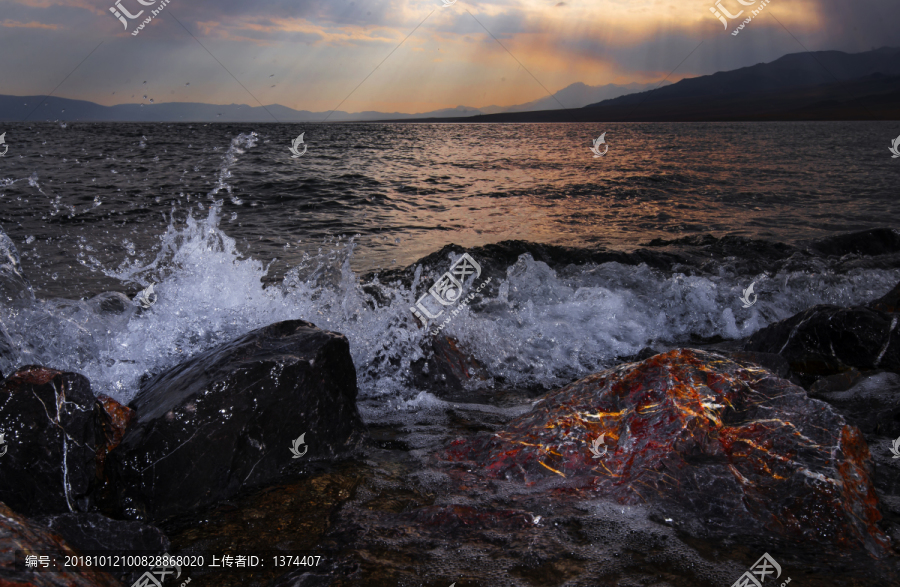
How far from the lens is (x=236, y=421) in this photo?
2.79 m

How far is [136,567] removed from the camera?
2094 mm

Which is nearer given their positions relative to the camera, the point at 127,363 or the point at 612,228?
the point at 127,363

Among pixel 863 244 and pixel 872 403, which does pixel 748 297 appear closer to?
pixel 872 403

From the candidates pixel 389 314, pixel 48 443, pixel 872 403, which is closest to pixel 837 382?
pixel 872 403

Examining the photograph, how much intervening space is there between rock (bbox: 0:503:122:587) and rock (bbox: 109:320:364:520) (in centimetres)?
71

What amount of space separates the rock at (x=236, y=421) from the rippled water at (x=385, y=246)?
1.06 m

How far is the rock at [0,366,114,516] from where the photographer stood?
241cm

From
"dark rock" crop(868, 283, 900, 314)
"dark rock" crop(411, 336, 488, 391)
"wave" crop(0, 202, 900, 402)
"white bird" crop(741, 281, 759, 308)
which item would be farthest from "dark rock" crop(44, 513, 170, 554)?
"white bird" crop(741, 281, 759, 308)

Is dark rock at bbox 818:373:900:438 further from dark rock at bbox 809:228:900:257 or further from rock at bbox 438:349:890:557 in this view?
dark rock at bbox 809:228:900:257

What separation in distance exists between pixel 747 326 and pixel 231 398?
5.81m

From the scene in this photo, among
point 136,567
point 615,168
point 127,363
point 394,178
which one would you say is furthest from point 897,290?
point 615,168

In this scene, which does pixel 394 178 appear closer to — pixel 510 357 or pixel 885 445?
pixel 510 357

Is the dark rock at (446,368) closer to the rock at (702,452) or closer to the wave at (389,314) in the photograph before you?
the wave at (389,314)

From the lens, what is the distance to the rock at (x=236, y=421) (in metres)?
2.61
